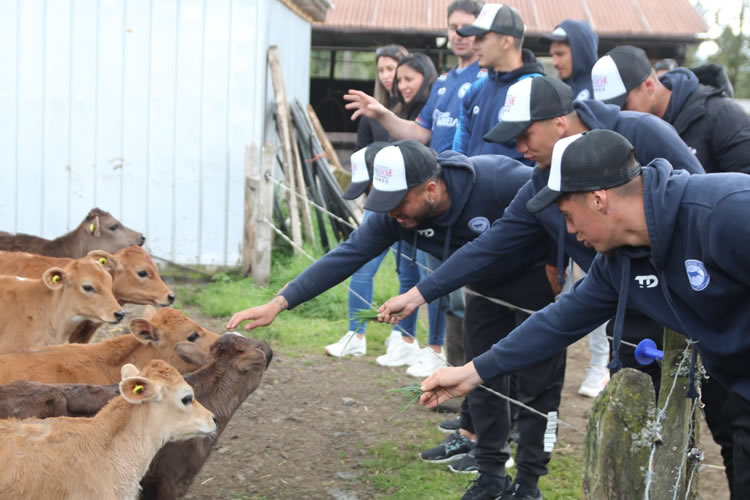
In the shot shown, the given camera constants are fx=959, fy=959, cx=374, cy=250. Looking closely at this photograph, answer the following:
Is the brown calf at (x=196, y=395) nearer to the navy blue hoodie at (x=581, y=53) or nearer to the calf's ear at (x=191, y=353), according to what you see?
the calf's ear at (x=191, y=353)

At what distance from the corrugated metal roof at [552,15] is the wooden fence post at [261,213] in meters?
7.05

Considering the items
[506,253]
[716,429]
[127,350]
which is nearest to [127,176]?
[127,350]

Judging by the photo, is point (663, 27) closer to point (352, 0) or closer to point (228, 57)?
point (352, 0)

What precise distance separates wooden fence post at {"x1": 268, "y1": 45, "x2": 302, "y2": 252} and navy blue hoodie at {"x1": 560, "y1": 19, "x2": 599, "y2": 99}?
512cm

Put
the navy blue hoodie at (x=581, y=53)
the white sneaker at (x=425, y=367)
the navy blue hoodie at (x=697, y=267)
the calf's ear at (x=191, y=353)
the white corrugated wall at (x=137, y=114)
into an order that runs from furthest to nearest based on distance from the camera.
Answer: the white corrugated wall at (x=137, y=114), the white sneaker at (x=425, y=367), the navy blue hoodie at (x=581, y=53), the calf's ear at (x=191, y=353), the navy blue hoodie at (x=697, y=267)

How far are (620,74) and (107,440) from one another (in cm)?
338

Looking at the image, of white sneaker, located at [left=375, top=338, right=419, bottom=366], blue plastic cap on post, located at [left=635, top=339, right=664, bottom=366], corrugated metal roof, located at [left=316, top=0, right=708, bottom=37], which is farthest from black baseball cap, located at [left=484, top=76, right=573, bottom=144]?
corrugated metal roof, located at [left=316, top=0, right=708, bottom=37]

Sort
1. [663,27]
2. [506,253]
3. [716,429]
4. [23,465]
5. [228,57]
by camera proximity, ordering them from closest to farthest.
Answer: [23,465] → [716,429] → [506,253] → [228,57] → [663,27]

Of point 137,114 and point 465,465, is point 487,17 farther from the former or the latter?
point 137,114

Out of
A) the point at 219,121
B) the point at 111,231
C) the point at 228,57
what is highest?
the point at 228,57

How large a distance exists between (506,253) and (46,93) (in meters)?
8.19

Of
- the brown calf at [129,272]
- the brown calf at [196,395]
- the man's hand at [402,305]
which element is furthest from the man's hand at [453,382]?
the brown calf at [129,272]

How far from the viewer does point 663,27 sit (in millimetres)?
17516

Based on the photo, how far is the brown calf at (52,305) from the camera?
6.93 meters
